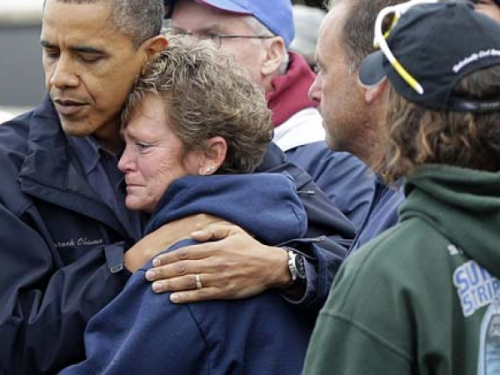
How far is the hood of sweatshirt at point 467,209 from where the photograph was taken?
2.33 meters

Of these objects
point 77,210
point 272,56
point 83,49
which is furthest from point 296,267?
point 272,56

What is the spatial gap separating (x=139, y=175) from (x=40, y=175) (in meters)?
0.25

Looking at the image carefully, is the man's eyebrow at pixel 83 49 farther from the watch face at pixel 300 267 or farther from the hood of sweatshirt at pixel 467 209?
the hood of sweatshirt at pixel 467 209

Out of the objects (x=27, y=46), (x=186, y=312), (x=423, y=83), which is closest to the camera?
(x=423, y=83)

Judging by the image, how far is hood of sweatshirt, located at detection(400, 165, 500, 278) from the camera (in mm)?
2328

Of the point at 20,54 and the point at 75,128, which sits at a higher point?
the point at 75,128

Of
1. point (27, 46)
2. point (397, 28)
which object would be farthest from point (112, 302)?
point (27, 46)

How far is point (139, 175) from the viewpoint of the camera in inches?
127

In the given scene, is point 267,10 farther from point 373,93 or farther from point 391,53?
point 391,53

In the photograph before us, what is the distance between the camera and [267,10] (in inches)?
183

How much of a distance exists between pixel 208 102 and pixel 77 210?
432 mm

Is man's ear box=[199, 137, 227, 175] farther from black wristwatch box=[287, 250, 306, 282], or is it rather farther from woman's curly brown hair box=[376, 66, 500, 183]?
woman's curly brown hair box=[376, 66, 500, 183]

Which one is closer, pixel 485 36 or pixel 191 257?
pixel 485 36

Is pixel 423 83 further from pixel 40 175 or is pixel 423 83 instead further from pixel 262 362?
pixel 40 175
